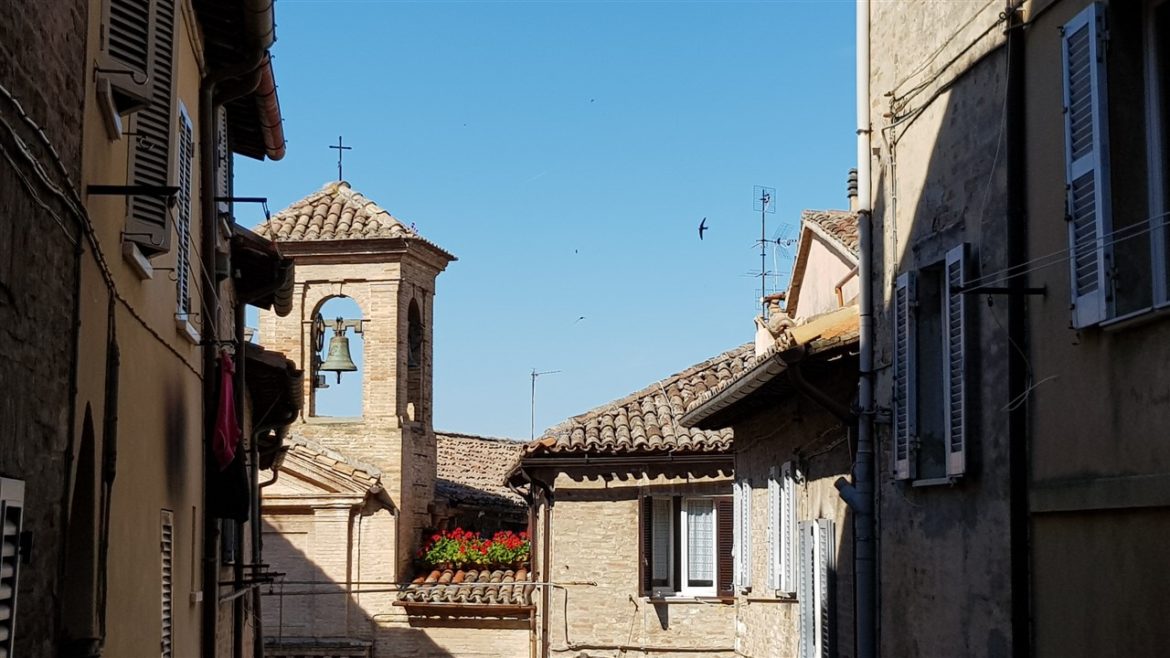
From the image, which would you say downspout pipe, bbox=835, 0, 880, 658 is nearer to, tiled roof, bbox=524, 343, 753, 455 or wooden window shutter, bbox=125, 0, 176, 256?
wooden window shutter, bbox=125, 0, 176, 256

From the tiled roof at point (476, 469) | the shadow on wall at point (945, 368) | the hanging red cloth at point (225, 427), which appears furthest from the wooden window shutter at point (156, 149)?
the tiled roof at point (476, 469)

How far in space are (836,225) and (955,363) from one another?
32.6 feet

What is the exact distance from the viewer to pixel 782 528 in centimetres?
1594

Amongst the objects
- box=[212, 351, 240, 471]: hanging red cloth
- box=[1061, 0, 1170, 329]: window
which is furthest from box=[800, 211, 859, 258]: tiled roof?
box=[1061, 0, 1170, 329]: window

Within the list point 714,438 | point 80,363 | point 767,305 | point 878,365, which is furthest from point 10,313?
point 767,305

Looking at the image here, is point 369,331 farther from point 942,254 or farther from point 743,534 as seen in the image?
point 942,254

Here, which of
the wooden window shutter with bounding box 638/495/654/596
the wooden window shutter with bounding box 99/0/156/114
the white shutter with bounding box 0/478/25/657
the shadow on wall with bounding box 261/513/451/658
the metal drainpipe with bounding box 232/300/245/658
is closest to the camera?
the white shutter with bounding box 0/478/25/657

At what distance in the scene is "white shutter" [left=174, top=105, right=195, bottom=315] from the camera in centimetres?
1050

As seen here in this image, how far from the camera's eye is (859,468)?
11.5 metres

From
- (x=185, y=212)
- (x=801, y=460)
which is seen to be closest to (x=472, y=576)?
(x=801, y=460)

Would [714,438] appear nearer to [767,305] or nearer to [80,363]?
[767,305]

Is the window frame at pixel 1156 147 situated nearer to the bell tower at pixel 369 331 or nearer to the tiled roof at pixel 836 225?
the tiled roof at pixel 836 225

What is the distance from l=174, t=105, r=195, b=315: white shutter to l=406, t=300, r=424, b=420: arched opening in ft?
70.0

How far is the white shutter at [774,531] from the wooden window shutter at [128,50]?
934 cm
